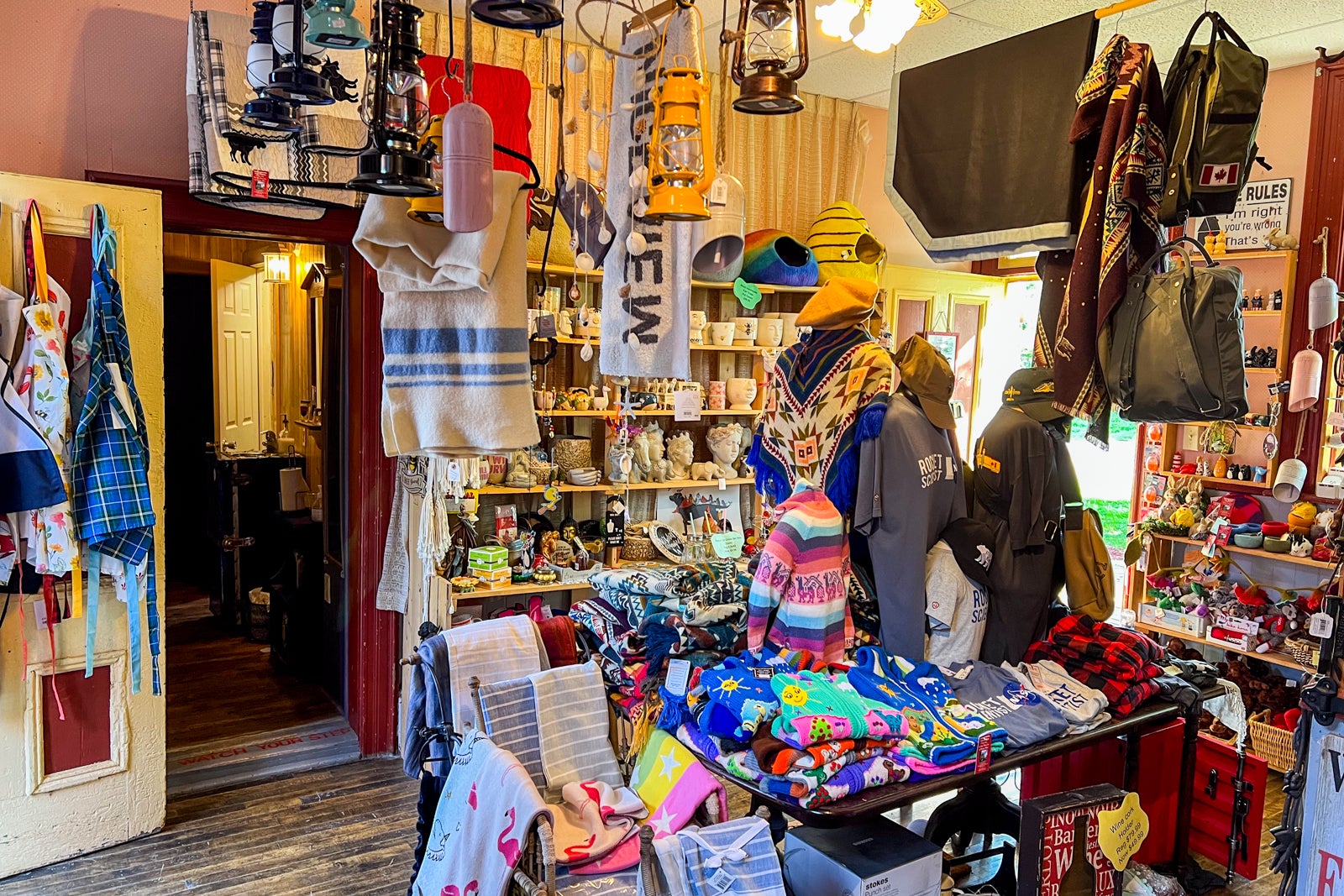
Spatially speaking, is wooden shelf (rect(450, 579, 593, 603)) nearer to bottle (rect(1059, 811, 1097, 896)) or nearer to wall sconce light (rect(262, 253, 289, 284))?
bottle (rect(1059, 811, 1097, 896))

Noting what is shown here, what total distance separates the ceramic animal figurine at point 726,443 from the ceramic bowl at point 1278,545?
2556mm

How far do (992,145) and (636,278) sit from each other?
0.93m

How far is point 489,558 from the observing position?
403cm

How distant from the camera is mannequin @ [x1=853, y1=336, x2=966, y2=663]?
280 cm

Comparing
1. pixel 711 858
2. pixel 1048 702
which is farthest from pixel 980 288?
pixel 711 858

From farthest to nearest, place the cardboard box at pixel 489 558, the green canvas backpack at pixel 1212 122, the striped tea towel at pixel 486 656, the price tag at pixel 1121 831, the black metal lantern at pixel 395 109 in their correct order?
the cardboard box at pixel 489 558 → the striped tea towel at pixel 486 656 → the price tag at pixel 1121 831 → the green canvas backpack at pixel 1212 122 → the black metal lantern at pixel 395 109

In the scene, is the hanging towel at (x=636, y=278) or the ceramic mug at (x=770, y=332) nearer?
the hanging towel at (x=636, y=278)

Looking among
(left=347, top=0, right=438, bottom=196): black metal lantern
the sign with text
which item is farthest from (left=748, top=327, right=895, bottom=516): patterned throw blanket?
the sign with text

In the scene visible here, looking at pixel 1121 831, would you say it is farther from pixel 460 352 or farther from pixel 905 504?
pixel 460 352

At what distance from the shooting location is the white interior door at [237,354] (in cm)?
638

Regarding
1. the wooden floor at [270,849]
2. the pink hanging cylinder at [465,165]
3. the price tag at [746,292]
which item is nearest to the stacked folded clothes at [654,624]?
the wooden floor at [270,849]

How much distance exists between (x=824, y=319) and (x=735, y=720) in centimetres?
128

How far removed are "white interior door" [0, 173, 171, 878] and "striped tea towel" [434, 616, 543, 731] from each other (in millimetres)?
1504

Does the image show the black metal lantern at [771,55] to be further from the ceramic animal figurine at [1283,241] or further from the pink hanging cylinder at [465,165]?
the ceramic animal figurine at [1283,241]
